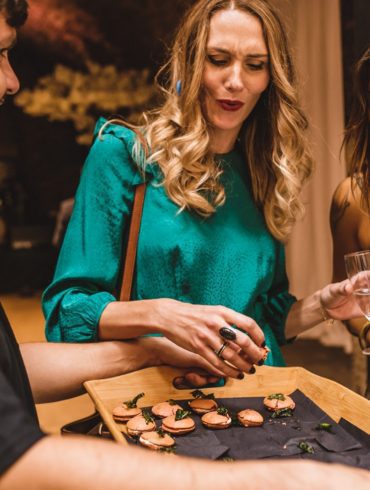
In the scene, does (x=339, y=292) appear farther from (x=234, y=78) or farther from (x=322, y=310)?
(x=234, y=78)

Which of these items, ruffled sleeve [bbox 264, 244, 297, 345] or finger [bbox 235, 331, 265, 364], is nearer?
finger [bbox 235, 331, 265, 364]

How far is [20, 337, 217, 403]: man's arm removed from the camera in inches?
55.8

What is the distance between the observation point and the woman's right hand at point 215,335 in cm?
130

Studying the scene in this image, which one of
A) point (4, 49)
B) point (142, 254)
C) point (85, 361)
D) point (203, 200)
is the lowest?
point (85, 361)

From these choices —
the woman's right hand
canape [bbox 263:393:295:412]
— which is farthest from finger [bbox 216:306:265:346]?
canape [bbox 263:393:295:412]

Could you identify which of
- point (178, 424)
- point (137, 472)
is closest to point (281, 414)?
point (178, 424)

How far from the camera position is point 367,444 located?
3.88 ft

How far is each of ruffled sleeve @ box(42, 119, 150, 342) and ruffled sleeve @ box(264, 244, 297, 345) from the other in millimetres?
478

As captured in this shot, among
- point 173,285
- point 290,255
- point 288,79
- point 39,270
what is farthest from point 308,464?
point 39,270

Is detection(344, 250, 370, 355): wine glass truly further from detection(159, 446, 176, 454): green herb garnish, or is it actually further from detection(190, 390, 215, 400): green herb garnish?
detection(159, 446, 176, 454): green herb garnish

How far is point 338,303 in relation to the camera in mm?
1722

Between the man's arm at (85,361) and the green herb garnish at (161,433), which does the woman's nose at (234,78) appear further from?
the green herb garnish at (161,433)

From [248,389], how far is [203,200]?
1.73ft

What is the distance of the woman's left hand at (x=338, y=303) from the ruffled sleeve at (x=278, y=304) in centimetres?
12
